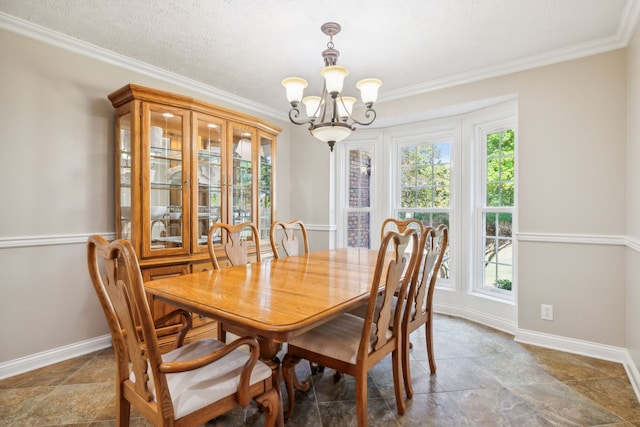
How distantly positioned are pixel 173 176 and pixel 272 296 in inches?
70.1

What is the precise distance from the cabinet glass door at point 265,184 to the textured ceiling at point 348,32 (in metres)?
0.75

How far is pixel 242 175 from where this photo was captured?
334cm

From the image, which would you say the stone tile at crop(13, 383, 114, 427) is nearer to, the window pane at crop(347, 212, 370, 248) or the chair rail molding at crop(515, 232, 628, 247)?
the window pane at crop(347, 212, 370, 248)

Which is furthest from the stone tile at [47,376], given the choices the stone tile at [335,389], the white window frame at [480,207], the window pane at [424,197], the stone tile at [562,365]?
the white window frame at [480,207]

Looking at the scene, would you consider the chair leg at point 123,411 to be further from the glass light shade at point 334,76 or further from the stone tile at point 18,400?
the glass light shade at point 334,76

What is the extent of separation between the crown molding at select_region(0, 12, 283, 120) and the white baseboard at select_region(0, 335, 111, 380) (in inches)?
91.8

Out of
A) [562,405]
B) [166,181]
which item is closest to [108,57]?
[166,181]

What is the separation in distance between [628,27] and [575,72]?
41 cm

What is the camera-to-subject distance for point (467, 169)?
3.50 meters

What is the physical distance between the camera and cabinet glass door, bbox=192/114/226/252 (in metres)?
2.86

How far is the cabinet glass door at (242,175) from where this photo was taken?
323 centimetres

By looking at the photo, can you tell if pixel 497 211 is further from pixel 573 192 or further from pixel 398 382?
pixel 398 382

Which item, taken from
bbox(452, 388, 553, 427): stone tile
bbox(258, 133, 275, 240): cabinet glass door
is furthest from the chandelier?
bbox(452, 388, 553, 427): stone tile

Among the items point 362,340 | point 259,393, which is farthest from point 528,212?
point 259,393
